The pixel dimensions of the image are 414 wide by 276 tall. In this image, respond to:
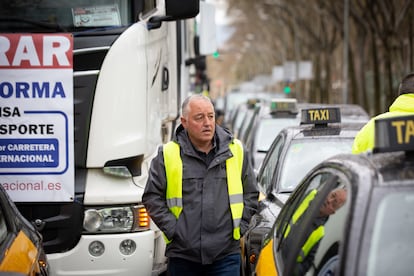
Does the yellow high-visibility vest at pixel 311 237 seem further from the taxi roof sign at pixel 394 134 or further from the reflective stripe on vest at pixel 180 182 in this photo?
the reflective stripe on vest at pixel 180 182

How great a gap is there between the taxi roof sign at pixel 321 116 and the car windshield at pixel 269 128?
4.36 meters

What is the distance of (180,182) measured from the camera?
17.5ft

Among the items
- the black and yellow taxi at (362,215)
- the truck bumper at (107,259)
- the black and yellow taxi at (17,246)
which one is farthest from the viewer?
the truck bumper at (107,259)

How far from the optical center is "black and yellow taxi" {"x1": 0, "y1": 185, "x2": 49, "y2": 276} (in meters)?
4.45

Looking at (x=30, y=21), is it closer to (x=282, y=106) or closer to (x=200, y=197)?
(x=200, y=197)

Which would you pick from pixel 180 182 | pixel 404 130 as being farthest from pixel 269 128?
pixel 404 130

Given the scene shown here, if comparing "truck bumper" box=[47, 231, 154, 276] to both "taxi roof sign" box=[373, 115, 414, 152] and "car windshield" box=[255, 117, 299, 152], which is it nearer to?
"taxi roof sign" box=[373, 115, 414, 152]

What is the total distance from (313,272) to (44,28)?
4125 millimetres

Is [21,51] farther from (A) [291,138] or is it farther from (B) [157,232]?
(A) [291,138]

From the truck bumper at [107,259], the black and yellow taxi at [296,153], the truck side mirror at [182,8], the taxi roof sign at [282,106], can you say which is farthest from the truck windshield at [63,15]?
the taxi roof sign at [282,106]

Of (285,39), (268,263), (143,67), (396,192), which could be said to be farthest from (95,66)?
(285,39)

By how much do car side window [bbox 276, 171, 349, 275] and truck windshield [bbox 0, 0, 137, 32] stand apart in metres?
3.19

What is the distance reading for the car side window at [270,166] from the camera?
8.43m

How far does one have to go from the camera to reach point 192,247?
527 centimetres
